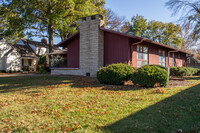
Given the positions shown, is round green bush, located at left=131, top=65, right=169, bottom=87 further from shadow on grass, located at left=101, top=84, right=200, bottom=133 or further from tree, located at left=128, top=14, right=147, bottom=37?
tree, located at left=128, top=14, right=147, bottom=37

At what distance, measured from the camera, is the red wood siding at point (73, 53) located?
15859 millimetres

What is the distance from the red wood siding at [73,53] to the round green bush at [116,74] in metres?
Answer: 6.92

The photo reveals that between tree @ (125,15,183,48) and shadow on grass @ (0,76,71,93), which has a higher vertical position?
tree @ (125,15,183,48)

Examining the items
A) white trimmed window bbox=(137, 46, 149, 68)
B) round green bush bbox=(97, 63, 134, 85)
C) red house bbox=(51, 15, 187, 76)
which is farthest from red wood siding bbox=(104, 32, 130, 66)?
round green bush bbox=(97, 63, 134, 85)

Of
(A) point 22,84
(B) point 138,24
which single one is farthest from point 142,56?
(B) point 138,24

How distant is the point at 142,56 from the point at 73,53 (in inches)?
276

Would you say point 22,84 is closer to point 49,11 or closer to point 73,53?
point 73,53

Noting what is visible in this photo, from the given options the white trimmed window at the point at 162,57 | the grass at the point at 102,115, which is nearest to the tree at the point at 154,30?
the white trimmed window at the point at 162,57

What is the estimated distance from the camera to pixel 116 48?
1366 cm

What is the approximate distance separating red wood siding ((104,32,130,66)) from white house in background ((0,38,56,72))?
692 inches

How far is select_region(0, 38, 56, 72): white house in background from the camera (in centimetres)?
2531

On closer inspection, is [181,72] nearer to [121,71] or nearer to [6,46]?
[121,71]

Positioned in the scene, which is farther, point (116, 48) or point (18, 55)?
point (18, 55)

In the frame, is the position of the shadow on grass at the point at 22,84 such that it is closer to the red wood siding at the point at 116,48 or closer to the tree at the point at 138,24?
the red wood siding at the point at 116,48
